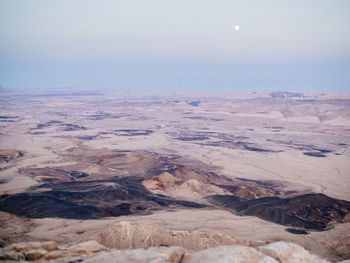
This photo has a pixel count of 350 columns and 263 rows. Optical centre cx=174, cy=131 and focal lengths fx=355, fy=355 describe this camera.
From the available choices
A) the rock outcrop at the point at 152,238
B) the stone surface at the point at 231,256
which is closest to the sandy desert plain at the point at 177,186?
the rock outcrop at the point at 152,238

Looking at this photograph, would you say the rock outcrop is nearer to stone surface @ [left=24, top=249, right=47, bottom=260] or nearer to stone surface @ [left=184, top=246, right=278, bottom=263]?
stone surface @ [left=184, top=246, right=278, bottom=263]

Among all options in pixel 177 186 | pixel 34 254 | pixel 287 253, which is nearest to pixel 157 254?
pixel 34 254

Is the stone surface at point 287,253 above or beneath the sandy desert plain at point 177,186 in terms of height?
above

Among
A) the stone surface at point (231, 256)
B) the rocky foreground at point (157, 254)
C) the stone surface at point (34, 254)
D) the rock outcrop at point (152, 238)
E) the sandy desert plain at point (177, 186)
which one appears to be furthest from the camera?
the sandy desert plain at point (177, 186)

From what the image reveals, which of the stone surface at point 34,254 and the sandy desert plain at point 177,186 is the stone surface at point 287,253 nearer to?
the sandy desert plain at point 177,186

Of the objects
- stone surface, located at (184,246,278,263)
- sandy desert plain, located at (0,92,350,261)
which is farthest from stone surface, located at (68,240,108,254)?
stone surface, located at (184,246,278,263)
